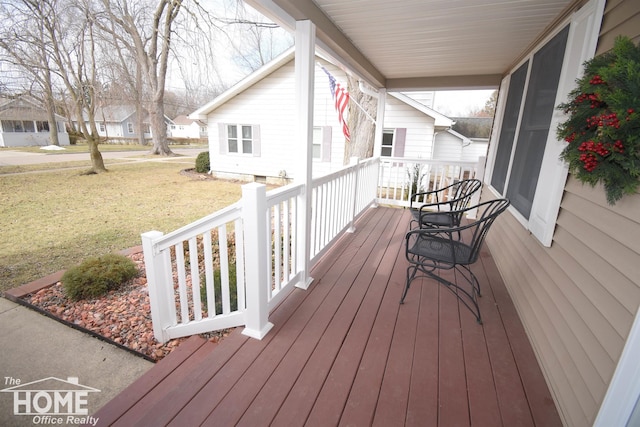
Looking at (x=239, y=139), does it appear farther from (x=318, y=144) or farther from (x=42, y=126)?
(x=42, y=126)

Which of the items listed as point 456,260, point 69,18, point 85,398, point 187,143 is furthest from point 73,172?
point 187,143

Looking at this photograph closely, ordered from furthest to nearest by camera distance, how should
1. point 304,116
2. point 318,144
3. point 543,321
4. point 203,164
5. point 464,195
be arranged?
point 203,164
point 318,144
point 464,195
point 304,116
point 543,321

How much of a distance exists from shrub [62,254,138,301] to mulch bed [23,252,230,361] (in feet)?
0.23

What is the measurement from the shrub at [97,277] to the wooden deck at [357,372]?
1.85 metres

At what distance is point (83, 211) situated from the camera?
601 cm

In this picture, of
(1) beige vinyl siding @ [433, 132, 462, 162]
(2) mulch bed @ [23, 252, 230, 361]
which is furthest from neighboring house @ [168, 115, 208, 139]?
(2) mulch bed @ [23, 252, 230, 361]

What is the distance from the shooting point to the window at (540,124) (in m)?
1.69

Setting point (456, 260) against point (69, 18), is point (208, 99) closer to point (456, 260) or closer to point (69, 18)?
point (69, 18)

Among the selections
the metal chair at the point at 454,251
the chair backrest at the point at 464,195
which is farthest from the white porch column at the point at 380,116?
the metal chair at the point at 454,251

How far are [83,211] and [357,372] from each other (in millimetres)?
6828

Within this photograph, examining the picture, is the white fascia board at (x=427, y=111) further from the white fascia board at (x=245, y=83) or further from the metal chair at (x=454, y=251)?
the metal chair at (x=454, y=251)

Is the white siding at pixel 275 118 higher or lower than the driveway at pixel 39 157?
higher

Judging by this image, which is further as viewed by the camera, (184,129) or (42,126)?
(184,129)

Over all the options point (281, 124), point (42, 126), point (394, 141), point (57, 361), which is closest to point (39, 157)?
point (42, 126)
